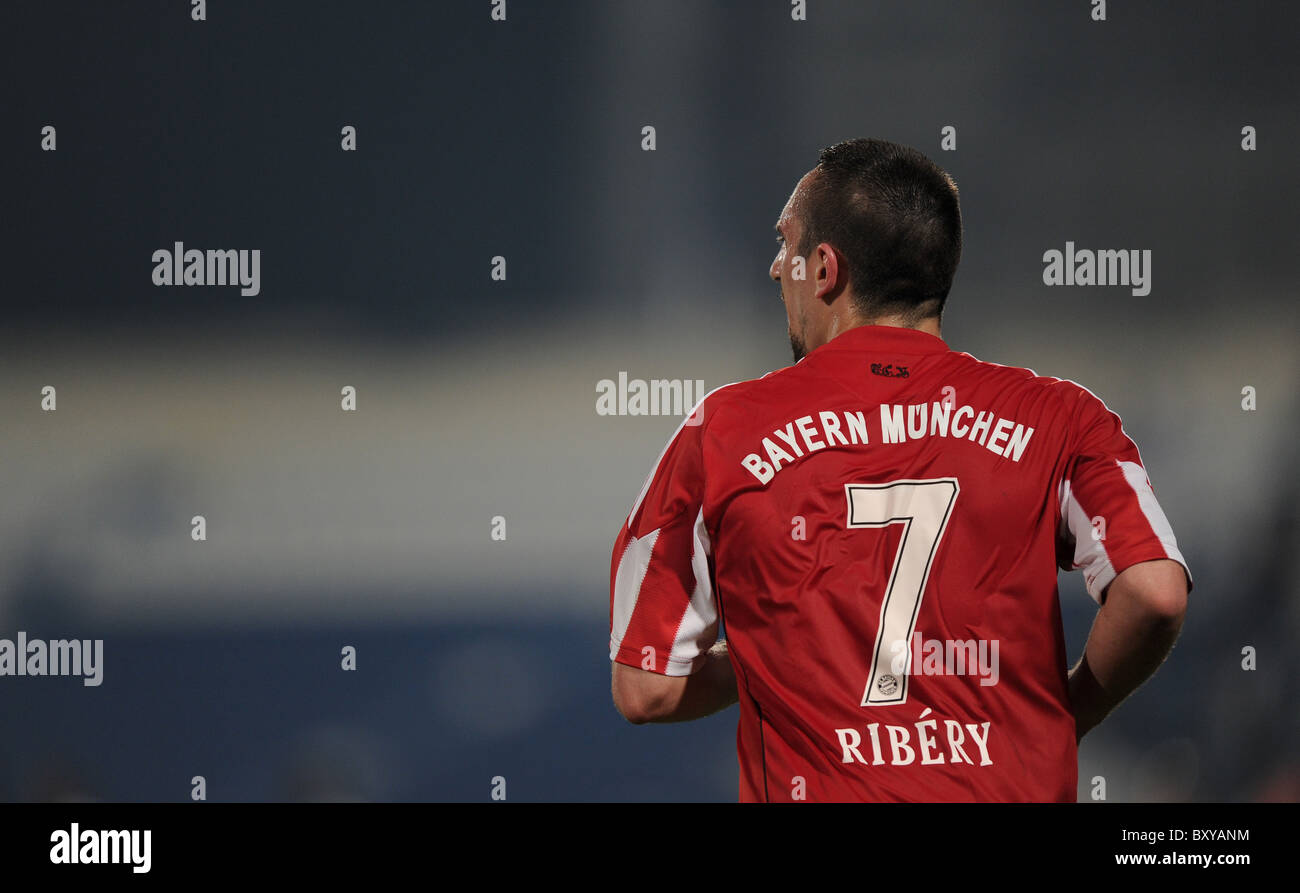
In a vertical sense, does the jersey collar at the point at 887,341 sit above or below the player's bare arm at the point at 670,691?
above

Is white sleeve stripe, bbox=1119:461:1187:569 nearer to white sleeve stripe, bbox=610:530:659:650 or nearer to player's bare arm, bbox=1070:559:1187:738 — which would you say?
player's bare arm, bbox=1070:559:1187:738

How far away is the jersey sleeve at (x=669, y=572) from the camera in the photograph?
1.34 m

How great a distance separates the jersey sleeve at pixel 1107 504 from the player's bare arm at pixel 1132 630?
0.06ft

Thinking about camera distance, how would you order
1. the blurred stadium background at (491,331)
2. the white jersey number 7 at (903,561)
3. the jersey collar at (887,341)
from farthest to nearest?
the blurred stadium background at (491,331)
the jersey collar at (887,341)
the white jersey number 7 at (903,561)

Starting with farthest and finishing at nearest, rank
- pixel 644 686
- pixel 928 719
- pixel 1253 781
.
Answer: pixel 1253 781
pixel 644 686
pixel 928 719

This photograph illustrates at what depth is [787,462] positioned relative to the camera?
51.0 inches

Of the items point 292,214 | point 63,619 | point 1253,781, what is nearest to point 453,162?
point 292,214

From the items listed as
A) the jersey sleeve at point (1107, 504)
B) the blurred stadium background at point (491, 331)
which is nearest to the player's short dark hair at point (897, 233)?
the jersey sleeve at point (1107, 504)

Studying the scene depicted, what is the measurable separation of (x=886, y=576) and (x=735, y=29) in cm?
250

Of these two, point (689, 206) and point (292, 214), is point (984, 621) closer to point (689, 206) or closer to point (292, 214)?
point (689, 206)

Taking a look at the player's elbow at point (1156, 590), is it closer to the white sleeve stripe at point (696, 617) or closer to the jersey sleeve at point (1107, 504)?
the jersey sleeve at point (1107, 504)

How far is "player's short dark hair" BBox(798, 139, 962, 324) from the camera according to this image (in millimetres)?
1396

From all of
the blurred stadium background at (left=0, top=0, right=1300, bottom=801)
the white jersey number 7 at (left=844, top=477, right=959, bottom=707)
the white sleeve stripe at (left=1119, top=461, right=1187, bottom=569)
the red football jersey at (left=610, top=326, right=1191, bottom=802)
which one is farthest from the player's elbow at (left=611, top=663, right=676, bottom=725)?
the blurred stadium background at (left=0, top=0, right=1300, bottom=801)

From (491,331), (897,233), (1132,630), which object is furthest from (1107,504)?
(491,331)
